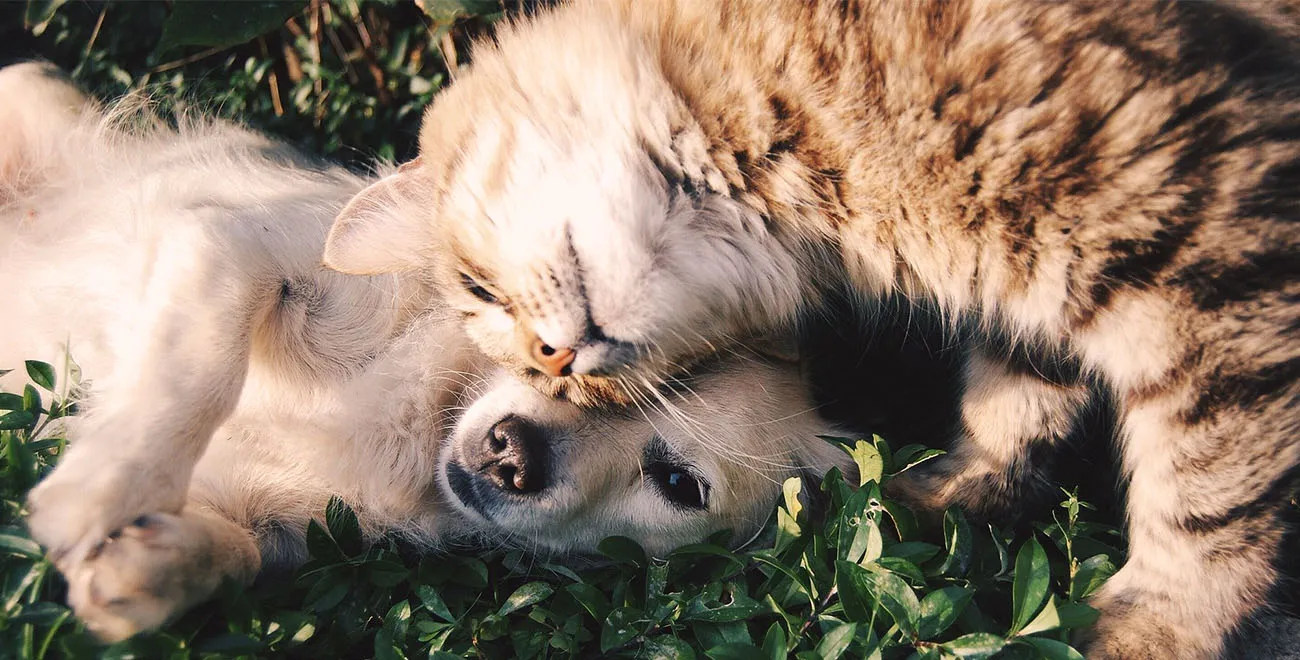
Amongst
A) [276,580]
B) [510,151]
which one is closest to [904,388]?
[510,151]

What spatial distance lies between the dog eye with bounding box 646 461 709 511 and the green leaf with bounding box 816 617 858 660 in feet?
2.34

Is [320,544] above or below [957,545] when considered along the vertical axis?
below

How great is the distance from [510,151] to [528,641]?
1.14 meters

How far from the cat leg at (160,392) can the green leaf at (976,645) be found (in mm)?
1696

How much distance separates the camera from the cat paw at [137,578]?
2.01 m

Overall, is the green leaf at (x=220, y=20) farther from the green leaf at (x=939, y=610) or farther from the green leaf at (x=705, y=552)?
the green leaf at (x=939, y=610)

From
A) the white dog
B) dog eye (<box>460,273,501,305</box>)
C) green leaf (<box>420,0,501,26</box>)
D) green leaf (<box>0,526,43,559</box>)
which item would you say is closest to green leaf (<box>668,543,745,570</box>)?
the white dog

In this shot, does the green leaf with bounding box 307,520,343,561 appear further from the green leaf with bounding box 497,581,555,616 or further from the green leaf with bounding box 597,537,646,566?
the green leaf with bounding box 597,537,646,566

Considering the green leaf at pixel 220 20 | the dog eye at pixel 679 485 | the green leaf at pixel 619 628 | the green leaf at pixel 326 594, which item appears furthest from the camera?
the green leaf at pixel 220 20

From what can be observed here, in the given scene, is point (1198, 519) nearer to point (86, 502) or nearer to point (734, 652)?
point (734, 652)

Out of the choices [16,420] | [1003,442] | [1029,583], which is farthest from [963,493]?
[16,420]

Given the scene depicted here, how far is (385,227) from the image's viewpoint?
2.72m

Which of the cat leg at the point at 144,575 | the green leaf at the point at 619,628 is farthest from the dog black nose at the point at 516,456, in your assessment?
the cat leg at the point at 144,575

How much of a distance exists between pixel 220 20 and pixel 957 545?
2706mm
